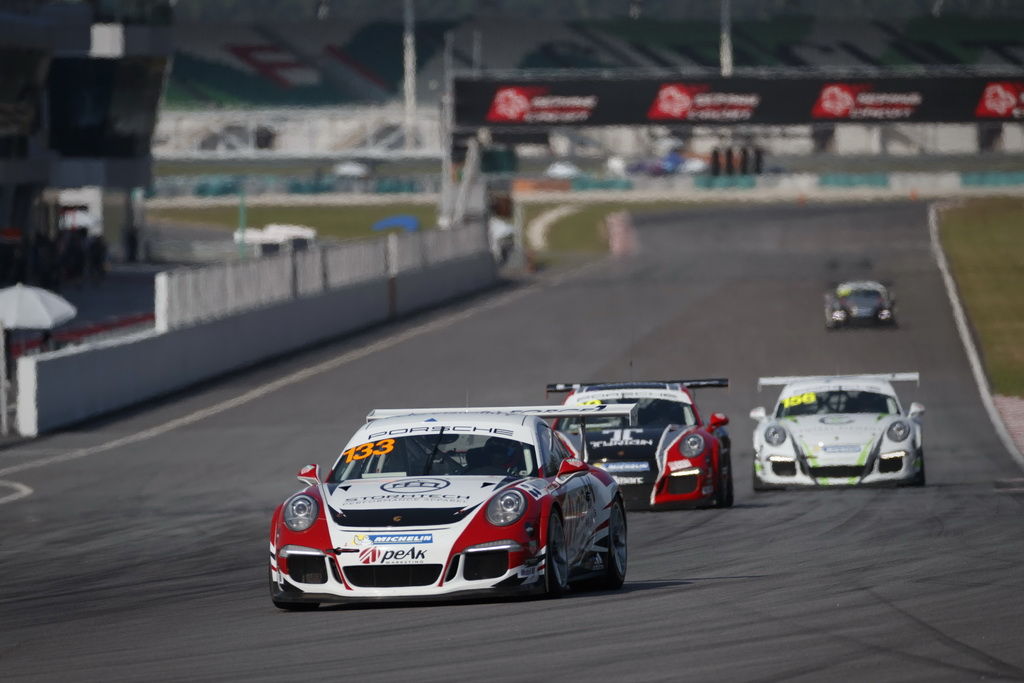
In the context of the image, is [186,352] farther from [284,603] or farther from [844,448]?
[284,603]

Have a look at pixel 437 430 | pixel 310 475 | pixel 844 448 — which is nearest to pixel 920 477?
pixel 844 448

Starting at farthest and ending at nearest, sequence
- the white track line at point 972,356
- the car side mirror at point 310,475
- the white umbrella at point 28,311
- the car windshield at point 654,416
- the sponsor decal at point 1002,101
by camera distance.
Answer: the sponsor decal at point 1002,101, the white umbrella at point 28,311, the white track line at point 972,356, the car windshield at point 654,416, the car side mirror at point 310,475

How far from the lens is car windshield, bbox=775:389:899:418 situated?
2091 centimetres

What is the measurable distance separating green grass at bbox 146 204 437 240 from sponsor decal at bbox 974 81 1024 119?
3193cm

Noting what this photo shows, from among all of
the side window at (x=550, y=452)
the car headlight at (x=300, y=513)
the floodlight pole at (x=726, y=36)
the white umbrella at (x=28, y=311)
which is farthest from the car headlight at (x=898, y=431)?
the floodlight pole at (x=726, y=36)

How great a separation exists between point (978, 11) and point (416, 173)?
126 feet

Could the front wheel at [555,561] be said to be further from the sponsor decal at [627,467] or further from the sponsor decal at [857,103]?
the sponsor decal at [857,103]

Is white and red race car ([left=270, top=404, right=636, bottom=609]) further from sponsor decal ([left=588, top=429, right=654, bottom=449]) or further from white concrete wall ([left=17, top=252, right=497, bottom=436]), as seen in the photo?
white concrete wall ([left=17, top=252, right=497, bottom=436])

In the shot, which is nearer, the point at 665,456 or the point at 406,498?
the point at 406,498

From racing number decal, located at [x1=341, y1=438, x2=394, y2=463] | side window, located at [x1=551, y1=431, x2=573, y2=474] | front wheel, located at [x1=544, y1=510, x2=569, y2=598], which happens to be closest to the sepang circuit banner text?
side window, located at [x1=551, y1=431, x2=573, y2=474]

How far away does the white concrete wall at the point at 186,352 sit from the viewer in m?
27.1

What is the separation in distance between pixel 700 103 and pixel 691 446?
41581mm

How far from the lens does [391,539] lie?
10.2m

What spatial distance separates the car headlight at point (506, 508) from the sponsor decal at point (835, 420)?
406 inches
